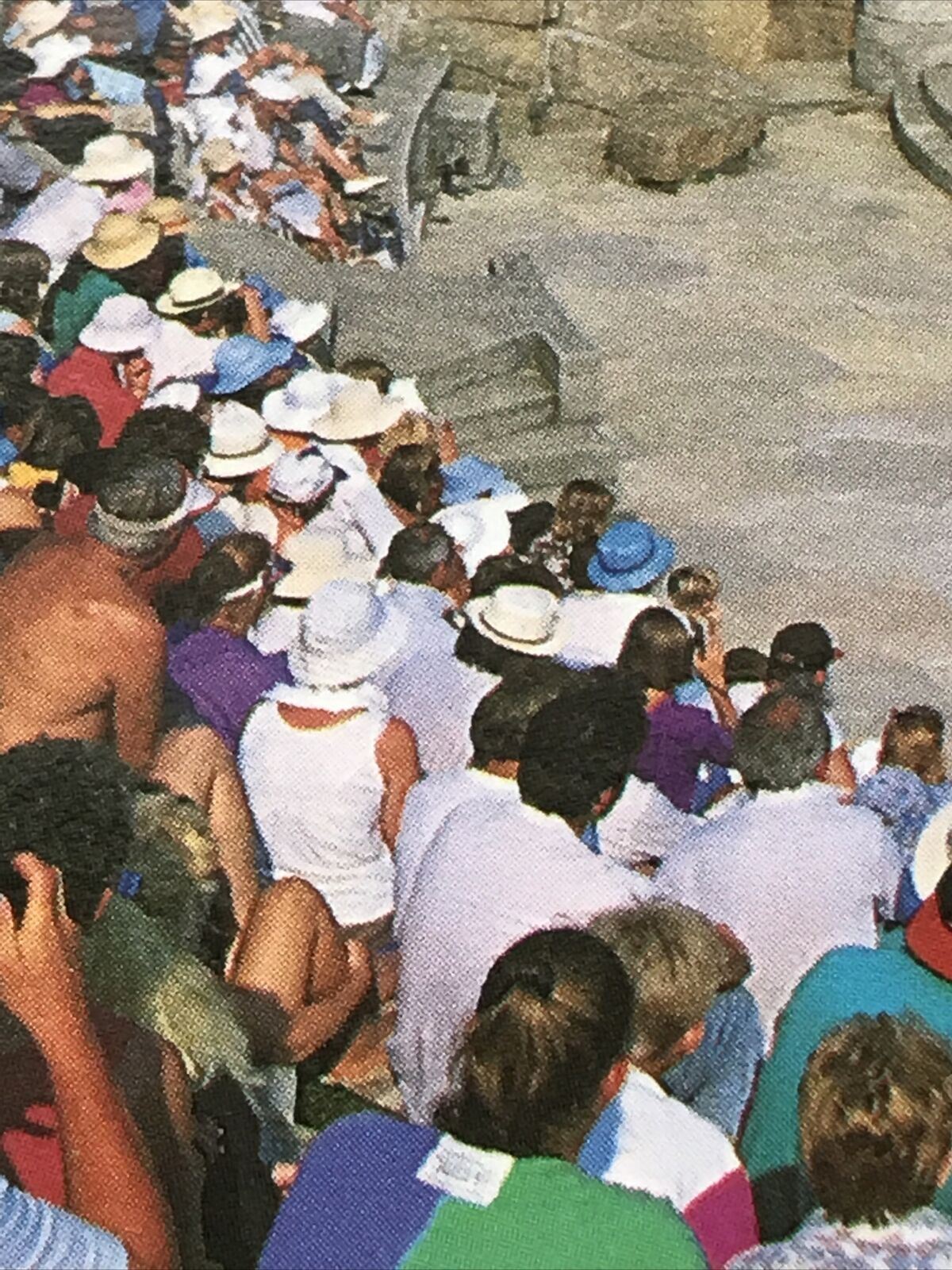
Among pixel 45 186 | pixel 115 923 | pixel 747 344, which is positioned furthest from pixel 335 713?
pixel 747 344

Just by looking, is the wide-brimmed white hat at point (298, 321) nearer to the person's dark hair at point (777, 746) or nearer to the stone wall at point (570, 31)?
the person's dark hair at point (777, 746)

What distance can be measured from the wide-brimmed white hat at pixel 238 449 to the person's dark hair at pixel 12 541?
1.20 meters

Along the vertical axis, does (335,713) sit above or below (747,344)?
above

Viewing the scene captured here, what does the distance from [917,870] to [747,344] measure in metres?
6.87

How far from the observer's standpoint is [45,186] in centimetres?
895

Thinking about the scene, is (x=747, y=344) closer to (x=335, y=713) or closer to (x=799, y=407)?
(x=799, y=407)

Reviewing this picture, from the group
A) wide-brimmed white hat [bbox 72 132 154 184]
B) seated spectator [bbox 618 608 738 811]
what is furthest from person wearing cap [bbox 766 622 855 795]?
wide-brimmed white hat [bbox 72 132 154 184]

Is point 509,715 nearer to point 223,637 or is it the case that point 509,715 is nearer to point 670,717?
point 670,717

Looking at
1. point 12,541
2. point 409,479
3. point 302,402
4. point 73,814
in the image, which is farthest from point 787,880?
point 302,402

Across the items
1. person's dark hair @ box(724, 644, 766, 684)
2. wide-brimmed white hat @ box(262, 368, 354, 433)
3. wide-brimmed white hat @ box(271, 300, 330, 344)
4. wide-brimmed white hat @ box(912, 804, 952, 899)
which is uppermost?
wide-brimmed white hat @ box(912, 804, 952, 899)

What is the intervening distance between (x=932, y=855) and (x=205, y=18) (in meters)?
9.71

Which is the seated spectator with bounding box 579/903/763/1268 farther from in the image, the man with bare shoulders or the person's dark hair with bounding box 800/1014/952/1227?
the man with bare shoulders

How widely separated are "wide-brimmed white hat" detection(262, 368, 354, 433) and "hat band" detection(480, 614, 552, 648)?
70.7 inches

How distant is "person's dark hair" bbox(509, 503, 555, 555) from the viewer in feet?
21.3
